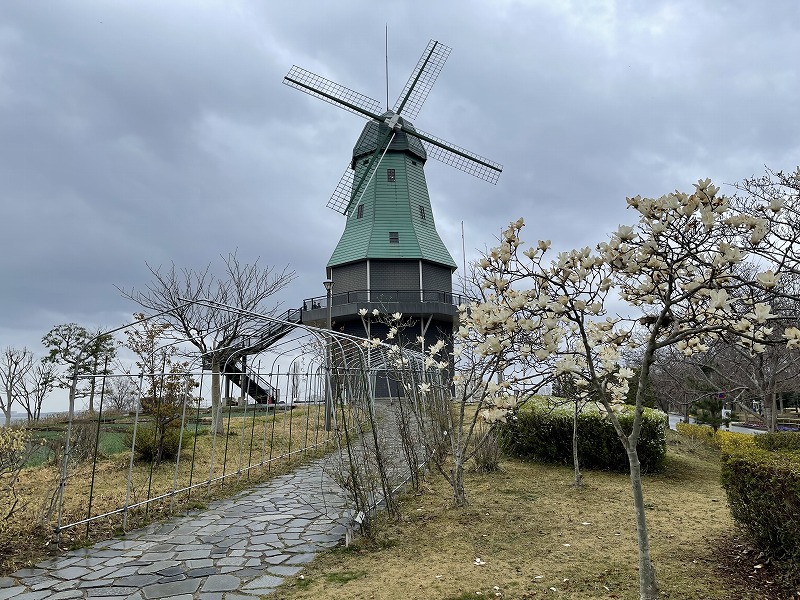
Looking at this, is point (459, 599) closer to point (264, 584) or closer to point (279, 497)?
point (264, 584)

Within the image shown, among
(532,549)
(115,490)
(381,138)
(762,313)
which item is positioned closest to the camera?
(762,313)

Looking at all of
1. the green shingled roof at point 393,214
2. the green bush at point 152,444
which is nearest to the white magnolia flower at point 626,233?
the green bush at point 152,444

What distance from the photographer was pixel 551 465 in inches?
334

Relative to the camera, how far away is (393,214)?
23.8m

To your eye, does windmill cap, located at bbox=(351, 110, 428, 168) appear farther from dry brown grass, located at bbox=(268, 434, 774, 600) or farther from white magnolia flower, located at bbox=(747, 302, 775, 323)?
white magnolia flower, located at bbox=(747, 302, 775, 323)

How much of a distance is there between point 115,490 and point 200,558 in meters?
3.25

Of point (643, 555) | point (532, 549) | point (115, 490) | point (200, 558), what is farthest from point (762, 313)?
point (115, 490)

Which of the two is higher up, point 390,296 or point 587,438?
point 390,296

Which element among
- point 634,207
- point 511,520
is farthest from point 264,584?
point 634,207

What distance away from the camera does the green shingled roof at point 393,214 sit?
22953 millimetres

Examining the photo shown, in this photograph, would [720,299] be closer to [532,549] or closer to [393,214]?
[532,549]

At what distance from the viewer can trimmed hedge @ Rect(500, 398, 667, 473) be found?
797 cm

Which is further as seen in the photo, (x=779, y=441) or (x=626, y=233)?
(x=779, y=441)

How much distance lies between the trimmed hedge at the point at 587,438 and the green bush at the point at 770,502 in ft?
11.0
